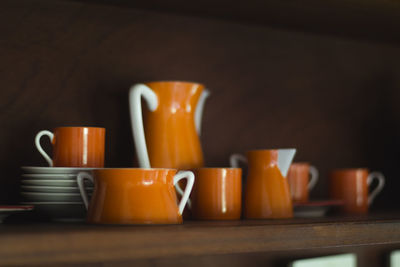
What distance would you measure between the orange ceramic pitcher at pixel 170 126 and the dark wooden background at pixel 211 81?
107 mm

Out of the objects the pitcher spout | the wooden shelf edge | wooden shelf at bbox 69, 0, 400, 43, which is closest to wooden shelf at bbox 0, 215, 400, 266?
the wooden shelf edge

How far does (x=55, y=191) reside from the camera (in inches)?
25.5

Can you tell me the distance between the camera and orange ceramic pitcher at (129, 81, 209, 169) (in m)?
0.75

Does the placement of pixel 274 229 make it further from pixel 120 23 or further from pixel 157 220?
pixel 120 23

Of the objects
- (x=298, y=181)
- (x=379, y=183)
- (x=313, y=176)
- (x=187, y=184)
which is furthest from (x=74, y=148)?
(x=379, y=183)

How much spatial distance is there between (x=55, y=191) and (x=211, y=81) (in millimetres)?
400

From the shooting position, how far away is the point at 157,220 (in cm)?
59

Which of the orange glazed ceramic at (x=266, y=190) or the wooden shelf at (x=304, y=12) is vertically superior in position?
the wooden shelf at (x=304, y=12)

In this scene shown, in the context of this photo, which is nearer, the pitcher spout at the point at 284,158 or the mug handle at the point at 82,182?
the mug handle at the point at 82,182

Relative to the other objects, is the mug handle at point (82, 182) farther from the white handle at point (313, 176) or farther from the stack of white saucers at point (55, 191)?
the white handle at point (313, 176)

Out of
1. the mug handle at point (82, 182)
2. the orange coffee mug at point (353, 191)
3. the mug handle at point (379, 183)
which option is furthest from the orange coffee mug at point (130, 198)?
the mug handle at point (379, 183)

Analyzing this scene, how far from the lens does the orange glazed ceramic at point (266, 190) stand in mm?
735

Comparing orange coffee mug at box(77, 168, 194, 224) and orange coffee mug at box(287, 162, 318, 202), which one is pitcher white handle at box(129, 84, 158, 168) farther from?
orange coffee mug at box(287, 162, 318, 202)

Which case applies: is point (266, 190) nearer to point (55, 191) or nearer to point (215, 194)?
point (215, 194)
